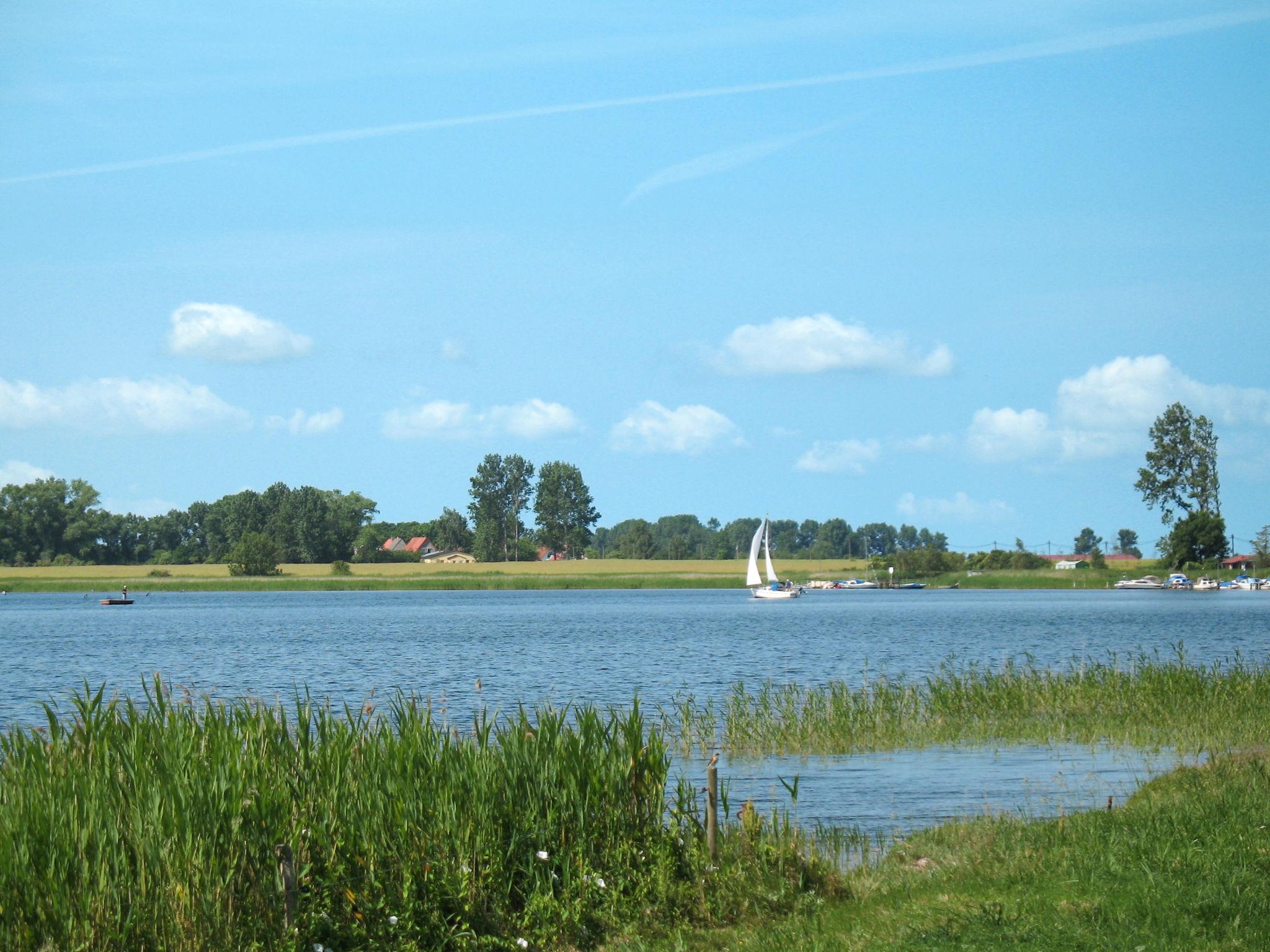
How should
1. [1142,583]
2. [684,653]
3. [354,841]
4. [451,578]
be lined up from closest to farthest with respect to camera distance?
[354,841] < [684,653] < [1142,583] < [451,578]

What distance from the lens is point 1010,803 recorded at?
713 inches

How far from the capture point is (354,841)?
11.6m

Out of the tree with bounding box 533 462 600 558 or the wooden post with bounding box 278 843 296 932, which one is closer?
the wooden post with bounding box 278 843 296 932

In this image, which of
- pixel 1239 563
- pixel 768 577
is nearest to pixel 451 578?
pixel 768 577

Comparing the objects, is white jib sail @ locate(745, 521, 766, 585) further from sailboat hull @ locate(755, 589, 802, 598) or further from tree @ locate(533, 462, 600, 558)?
tree @ locate(533, 462, 600, 558)

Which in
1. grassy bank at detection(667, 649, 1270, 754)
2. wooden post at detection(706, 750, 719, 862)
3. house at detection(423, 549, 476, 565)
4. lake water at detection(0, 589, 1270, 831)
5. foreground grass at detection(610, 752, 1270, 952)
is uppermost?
house at detection(423, 549, 476, 565)

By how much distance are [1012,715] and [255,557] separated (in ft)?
453

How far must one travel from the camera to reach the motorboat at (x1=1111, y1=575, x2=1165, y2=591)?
14362 cm

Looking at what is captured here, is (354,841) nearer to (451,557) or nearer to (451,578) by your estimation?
(451,578)

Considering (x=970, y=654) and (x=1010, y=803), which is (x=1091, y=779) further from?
(x=970, y=654)

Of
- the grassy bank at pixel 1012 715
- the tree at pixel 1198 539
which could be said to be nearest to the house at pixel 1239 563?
the tree at pixel 1198 539

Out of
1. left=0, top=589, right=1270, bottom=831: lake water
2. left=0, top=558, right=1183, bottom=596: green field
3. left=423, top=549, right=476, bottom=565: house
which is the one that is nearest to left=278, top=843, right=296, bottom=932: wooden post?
left=0, top=589, right=1270, bottom=831: lake water

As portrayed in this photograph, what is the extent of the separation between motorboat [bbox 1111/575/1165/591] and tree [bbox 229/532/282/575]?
10273cm

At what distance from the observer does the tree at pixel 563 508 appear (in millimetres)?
188125
